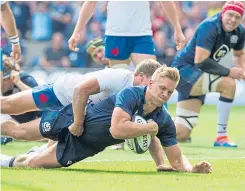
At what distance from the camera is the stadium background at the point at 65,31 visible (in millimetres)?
21328

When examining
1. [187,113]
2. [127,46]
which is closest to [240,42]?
[187,113]

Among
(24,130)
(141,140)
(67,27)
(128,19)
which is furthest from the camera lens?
(67,27)

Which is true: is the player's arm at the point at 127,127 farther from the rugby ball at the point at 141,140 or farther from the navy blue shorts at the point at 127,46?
the navy blue shorts at the point at 127,46

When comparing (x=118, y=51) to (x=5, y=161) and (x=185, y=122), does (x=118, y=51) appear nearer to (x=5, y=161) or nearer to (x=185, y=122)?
(x=185, y=122)

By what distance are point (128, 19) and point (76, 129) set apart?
3.33 meters

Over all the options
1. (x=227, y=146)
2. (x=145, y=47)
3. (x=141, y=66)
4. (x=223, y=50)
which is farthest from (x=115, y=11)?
(x=141, y=66)

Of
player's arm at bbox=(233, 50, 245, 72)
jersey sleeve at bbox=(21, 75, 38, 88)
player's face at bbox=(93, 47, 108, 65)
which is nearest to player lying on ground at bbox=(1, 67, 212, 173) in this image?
jersey sleeve at bbox=(21, 75, 38, 88)

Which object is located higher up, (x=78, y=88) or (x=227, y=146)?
(x=78, y=88)

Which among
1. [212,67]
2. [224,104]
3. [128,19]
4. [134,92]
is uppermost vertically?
[134,92]

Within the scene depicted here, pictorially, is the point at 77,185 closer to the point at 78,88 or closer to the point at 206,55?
the point at 78,88

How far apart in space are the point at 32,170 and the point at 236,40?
4.40 metres

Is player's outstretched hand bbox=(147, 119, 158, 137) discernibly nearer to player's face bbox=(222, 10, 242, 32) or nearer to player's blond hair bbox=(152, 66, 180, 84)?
player's blond hair bbox=(152, 66, 180, 84)

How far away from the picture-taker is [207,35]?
454 inches

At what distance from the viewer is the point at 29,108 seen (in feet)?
32.0
